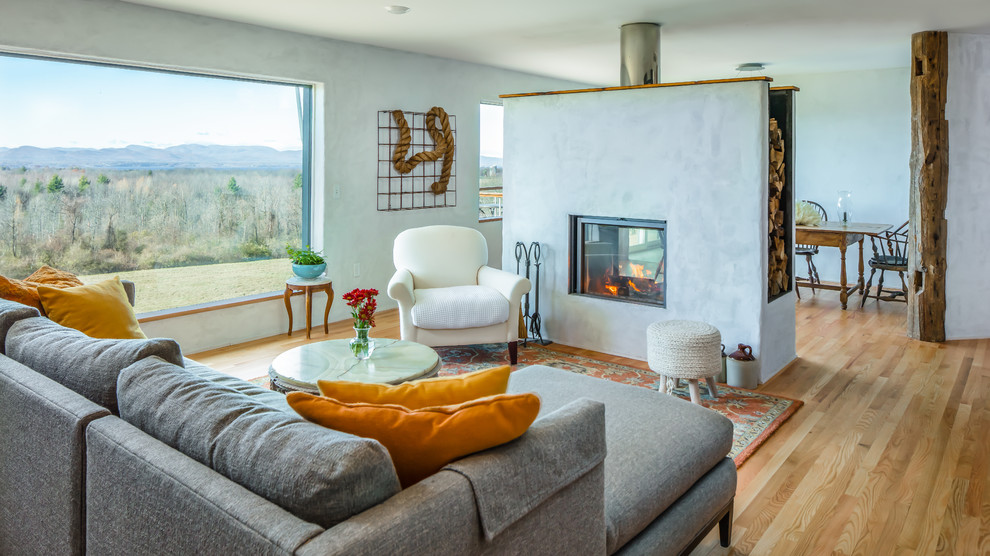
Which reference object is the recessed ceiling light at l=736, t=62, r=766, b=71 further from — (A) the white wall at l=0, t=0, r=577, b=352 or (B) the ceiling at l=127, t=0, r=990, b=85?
(A) the white wall at l=0, t=0, r=577, b=352

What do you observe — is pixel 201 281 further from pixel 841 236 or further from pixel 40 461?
pixel 841 236

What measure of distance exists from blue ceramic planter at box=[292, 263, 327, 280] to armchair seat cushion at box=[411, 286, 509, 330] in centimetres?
103

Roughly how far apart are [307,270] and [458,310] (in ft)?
4.59

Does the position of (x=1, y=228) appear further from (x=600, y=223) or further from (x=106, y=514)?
(x=600, y=223)

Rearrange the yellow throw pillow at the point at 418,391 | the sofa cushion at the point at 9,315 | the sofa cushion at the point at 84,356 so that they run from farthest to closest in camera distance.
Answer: the sofa cushion at the point at 9,315, the sofa cushion at the point at 84,356, the yellow throw pillow at the point at 418,391

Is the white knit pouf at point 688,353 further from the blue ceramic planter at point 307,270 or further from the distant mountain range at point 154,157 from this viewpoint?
the distant mountain range at point 154,157

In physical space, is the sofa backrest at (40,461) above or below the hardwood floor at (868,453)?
above

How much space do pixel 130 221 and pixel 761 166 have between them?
157 inches

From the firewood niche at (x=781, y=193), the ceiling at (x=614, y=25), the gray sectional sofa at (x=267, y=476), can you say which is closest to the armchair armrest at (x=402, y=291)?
the ceiling at (x=614, y=25)

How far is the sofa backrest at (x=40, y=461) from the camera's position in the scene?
167cm

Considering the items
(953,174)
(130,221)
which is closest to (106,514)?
(130,221)

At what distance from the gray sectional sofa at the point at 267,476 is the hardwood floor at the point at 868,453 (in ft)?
1.63

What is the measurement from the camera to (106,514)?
5.04 feet

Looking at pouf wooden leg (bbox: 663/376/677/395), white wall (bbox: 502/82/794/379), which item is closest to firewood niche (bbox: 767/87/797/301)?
white wall (bbox: 502/82/794/379)
